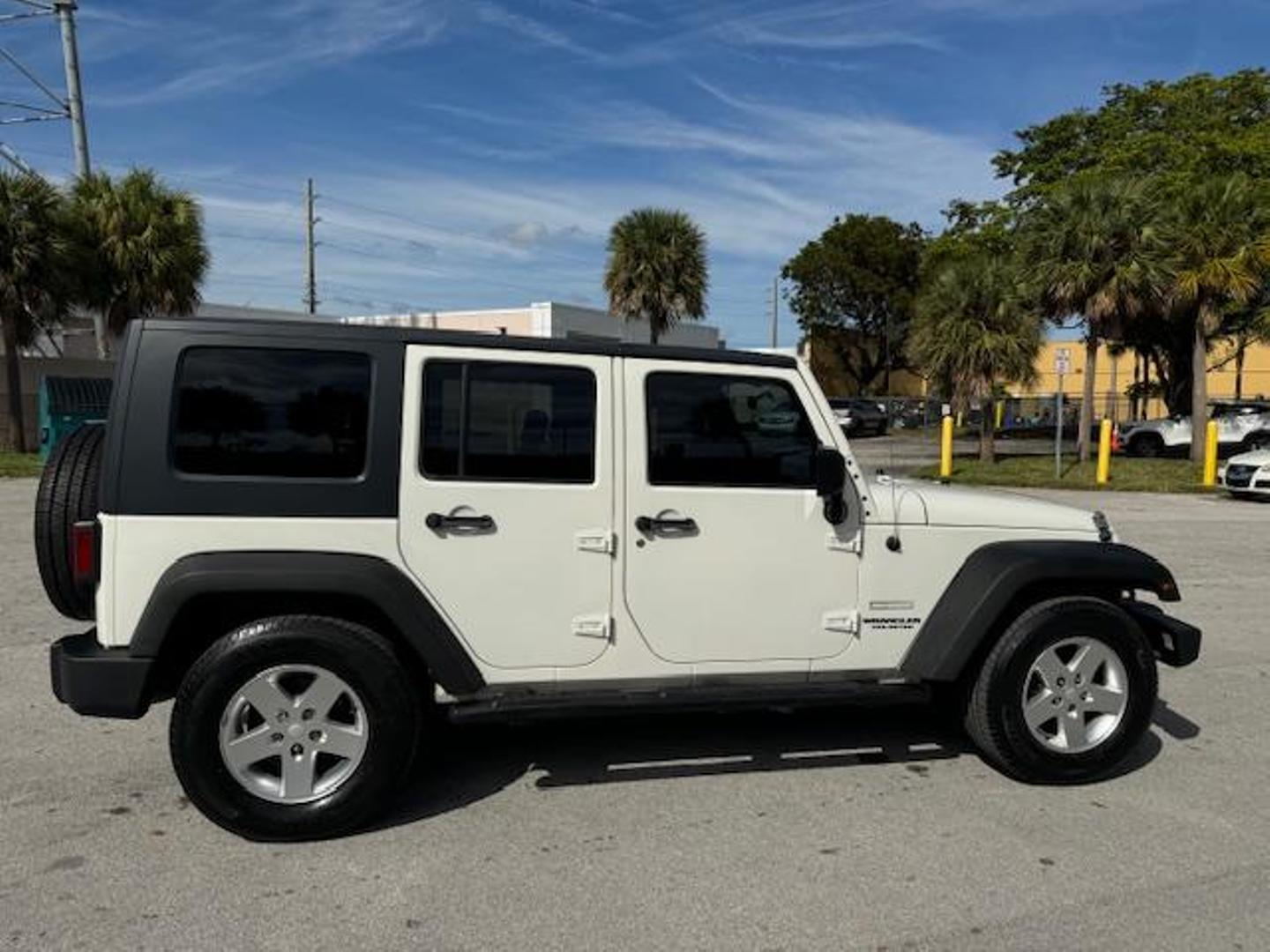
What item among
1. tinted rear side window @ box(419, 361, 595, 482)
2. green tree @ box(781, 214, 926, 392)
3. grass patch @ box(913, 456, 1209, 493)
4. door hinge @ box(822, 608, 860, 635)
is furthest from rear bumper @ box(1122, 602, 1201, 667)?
green tree @ box(781, 214, 926, 392)

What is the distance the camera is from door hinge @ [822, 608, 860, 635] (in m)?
4.34

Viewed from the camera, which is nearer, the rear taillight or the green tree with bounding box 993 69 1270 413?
the rear taillight

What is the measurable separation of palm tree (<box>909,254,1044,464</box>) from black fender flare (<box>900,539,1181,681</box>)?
21.4 m

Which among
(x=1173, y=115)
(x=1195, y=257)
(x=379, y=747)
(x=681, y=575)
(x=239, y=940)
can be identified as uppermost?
(x=1173, y=115)

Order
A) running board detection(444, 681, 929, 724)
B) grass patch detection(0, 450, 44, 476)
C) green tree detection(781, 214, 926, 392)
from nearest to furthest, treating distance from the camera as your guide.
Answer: running board detection(444, 681, 929, 724) < grass patch detection(0, 450, 44, 476) < green tree detection(781, 214, 926, 392)

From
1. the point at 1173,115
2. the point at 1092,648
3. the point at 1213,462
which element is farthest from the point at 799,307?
the point at 1092,648

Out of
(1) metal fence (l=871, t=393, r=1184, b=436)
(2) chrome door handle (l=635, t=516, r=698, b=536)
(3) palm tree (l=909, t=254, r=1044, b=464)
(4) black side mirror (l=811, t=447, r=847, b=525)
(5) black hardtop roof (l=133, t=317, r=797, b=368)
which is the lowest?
(2) chrome door handle (l=635, t=516, r=698, b=536)

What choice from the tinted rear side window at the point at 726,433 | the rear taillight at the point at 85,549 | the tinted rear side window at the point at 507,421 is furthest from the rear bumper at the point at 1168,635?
the rear taillight at the point at 85,549

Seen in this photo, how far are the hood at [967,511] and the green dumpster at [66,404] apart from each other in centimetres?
2007

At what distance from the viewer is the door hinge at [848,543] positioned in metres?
4.31

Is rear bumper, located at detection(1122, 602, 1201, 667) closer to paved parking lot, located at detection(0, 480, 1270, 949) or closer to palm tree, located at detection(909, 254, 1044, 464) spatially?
A: paved parking lot, located at detection(0, 480, 1270, 949)

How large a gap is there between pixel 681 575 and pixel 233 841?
75.7 inches

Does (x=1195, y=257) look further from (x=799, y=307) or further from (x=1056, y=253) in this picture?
(x=799, y=307)

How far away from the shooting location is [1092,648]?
14.7 feet
